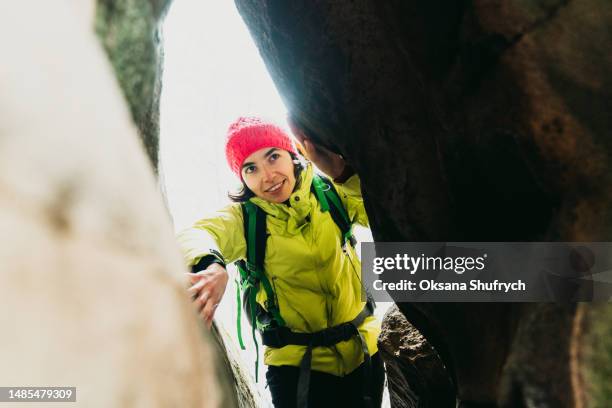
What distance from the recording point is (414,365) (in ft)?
13.2

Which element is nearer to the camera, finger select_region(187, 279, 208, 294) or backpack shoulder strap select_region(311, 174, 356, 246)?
finger select_region(187, 279, 208, 294)

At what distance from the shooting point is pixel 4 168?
1135 mm

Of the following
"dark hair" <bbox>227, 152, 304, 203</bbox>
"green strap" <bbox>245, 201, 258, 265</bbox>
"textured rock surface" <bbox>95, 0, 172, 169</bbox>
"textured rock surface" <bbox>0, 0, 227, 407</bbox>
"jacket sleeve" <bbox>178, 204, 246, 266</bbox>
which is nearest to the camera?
"textured rock surface" <bbox>0, 0, 227, 407</bbox>

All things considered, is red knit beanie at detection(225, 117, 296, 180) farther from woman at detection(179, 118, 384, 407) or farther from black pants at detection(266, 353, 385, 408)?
black pants at detection(266, 353, 385, 408)

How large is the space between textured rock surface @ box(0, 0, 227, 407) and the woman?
182 centimetres

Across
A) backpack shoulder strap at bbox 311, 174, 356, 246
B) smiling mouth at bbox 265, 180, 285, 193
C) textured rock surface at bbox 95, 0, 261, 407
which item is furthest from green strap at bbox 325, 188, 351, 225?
textured rock surface at bbox 95, 0, 261, 407

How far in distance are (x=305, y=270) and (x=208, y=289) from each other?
1.19 m

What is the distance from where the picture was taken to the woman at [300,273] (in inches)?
133

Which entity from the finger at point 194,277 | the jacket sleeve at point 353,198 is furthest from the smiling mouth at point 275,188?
the finger at point 194,277

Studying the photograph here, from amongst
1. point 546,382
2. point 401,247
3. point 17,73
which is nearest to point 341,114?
point 401,247

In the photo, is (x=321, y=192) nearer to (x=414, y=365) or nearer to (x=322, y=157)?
(x=322, y=157)

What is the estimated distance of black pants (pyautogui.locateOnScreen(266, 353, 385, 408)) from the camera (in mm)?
3447

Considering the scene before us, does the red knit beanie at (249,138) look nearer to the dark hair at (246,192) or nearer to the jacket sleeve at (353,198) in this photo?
the dark hair at (246,192)

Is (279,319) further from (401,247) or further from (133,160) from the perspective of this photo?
(133,160)
